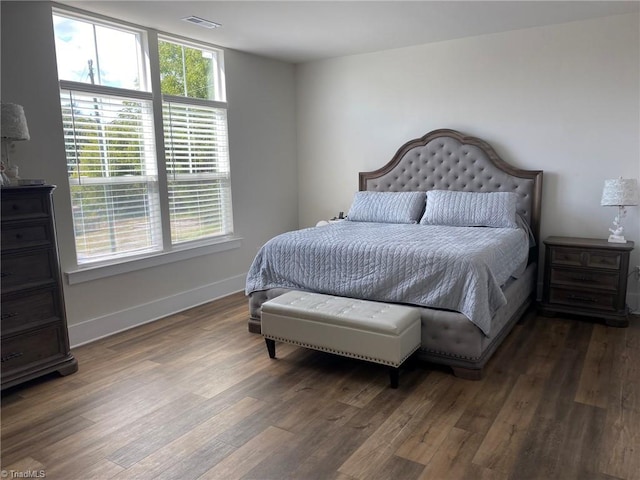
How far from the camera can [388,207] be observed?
4.54m

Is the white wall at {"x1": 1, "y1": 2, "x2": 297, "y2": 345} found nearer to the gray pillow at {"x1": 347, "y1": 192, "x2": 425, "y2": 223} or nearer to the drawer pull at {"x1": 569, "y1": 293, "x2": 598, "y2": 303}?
the gray pillow at {"x1": 347, "y1": 192, "x2": 425, "y2": 223}

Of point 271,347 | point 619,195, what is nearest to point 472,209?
point 619,195

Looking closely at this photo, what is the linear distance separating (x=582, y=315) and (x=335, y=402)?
2.46 meters

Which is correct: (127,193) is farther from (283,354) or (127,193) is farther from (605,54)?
(605,54)

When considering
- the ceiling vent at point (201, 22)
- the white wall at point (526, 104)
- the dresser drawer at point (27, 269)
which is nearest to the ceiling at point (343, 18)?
the ceiling vent at point (201, 22)

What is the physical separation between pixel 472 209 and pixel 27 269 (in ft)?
11.3

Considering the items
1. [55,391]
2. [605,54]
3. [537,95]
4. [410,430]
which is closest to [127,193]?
[55,391]

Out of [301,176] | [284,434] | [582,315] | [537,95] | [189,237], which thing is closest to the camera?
[284,434]

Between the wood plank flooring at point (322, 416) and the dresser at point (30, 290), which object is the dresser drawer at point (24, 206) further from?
the wood plank flooring at point (322, 416)

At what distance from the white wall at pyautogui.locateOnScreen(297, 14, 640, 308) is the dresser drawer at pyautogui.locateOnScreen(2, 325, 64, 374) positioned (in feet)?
11.1

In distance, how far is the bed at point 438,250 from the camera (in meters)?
2.86

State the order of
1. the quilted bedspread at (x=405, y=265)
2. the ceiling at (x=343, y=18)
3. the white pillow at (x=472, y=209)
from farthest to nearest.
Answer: the white pillow at (x=472, y=209)
the ceiling at (x=343, y=18)
the quilted bedspread at (x=405, y=265)

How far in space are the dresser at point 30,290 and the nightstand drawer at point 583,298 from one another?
3767 millimetres

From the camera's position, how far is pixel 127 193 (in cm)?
387
